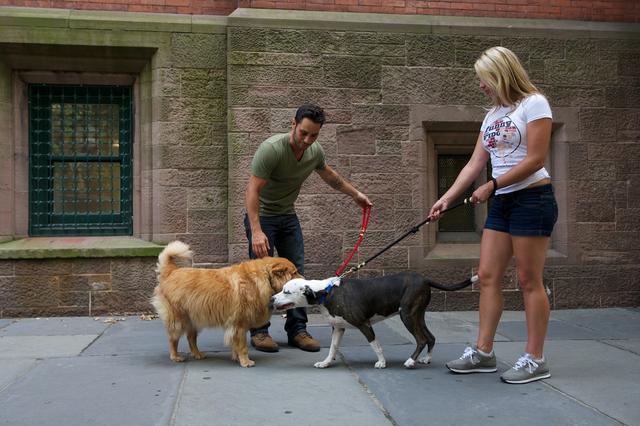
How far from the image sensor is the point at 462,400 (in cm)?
379

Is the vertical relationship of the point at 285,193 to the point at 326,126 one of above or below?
below

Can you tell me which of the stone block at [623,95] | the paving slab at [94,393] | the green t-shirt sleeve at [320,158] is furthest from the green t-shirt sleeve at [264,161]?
the stone block at [623,95]

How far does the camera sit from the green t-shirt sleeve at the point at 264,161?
16.3 feet

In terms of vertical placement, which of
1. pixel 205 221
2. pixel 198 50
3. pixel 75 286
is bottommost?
pixel 75 286

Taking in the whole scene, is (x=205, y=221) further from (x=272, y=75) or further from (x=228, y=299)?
(x=228, y=299)

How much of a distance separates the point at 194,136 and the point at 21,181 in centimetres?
213

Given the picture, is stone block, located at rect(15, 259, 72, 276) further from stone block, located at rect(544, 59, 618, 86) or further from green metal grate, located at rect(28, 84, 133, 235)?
stone block, located at rect(544, 59, 618, 86)

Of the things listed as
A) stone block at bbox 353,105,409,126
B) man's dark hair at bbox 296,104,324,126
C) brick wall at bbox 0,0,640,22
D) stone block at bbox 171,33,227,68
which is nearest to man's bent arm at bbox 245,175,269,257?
man's dark hair at bbox 296,104,324,126

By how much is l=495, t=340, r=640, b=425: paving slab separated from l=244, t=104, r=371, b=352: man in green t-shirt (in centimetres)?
180

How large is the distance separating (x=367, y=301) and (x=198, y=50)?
415 cm

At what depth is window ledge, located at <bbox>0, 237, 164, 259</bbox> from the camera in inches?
272

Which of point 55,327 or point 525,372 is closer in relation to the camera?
point 525,372

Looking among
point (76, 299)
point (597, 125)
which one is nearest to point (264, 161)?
point (76, 299)

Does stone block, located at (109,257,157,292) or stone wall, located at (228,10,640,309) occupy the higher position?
stone wall, located at (228,10,640,309)
